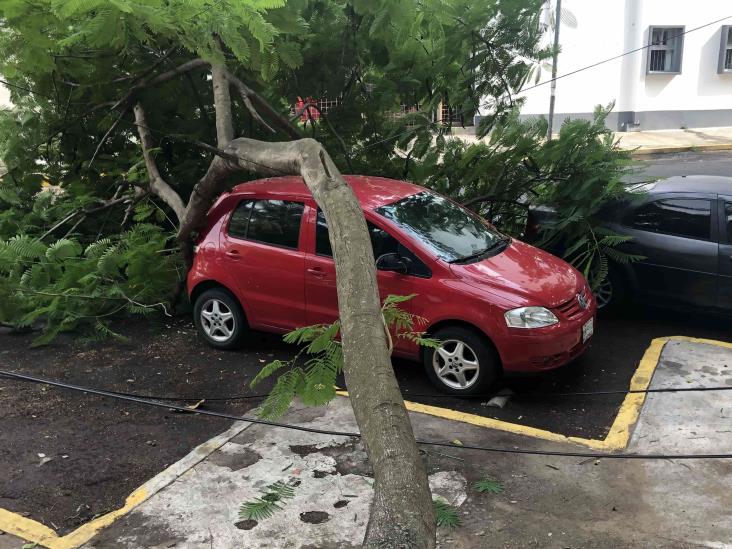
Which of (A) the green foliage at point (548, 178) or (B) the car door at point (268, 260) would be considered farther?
(A) the green foliage at point (548, 178)

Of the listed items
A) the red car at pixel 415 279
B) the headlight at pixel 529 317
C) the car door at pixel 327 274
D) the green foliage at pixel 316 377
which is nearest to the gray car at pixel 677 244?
the red car at pixel 415 279

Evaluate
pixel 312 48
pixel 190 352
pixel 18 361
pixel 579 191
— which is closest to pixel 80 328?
pixel 18 361

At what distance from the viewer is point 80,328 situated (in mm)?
7738

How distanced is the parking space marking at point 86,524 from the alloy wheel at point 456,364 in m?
2.08

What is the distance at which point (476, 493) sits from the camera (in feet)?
14.6

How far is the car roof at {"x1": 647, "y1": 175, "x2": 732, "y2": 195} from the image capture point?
730 centimetres

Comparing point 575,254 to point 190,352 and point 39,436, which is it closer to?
point 190,352

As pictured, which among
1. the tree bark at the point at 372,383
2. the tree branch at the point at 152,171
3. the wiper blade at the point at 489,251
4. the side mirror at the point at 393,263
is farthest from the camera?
the tree branch at the point at 152,171

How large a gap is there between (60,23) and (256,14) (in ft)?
6.15

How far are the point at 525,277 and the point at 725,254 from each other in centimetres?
245

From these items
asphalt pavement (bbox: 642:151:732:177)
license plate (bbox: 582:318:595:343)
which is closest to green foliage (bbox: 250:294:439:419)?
license plate (bbox: 582:318:595:343)

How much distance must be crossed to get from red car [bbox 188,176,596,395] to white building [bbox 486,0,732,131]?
16.7 m

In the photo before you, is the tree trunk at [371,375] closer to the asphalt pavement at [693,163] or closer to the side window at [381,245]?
the side window at [381,245]

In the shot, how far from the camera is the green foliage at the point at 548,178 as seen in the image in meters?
7.59
